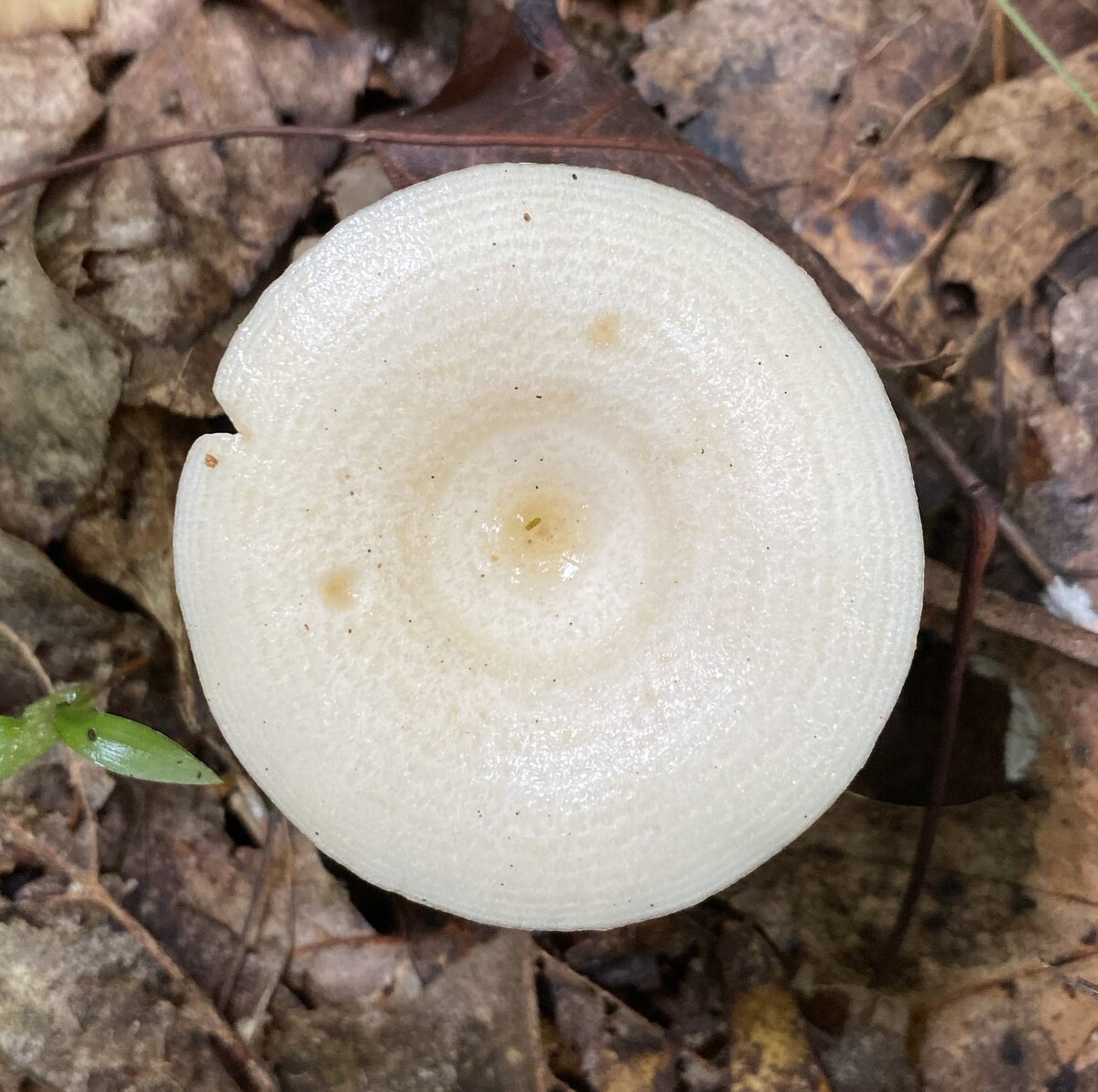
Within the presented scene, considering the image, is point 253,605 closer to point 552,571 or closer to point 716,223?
point 552,571

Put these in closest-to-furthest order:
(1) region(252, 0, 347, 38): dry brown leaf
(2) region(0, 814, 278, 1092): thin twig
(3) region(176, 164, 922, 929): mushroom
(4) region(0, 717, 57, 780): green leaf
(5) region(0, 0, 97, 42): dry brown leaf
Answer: (3) region(176, 164, 922, 929): mushroom < (4) region(0, 717, 57, 780): green leaf < (2) region(0, 814, 278, 1092): thin twig < (5) region(0, 0, 97, 42): dry brown leaf < (1) region(252, 0, 347, 38): dry brown leaf

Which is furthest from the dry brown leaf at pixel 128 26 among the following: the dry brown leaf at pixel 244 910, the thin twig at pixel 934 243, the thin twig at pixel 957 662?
the thin twig at pixel 957 662

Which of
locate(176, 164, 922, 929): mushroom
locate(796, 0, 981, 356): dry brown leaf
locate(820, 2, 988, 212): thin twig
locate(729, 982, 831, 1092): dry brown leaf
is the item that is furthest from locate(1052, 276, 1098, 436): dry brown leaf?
locate(729, 982, 831, 1092): dry brown leaf

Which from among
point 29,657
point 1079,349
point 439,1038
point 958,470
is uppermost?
point 1079,349

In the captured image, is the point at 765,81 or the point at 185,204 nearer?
the point at 185,204

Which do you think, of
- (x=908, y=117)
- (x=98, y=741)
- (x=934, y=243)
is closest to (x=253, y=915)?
(x=98, y=741)

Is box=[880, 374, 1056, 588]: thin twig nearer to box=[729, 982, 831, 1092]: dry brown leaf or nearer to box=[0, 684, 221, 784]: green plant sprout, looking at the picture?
box=[729, 982, 831, 1092]: dry brown leaf

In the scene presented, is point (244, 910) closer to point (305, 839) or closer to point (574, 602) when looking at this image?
point (305, 839)
